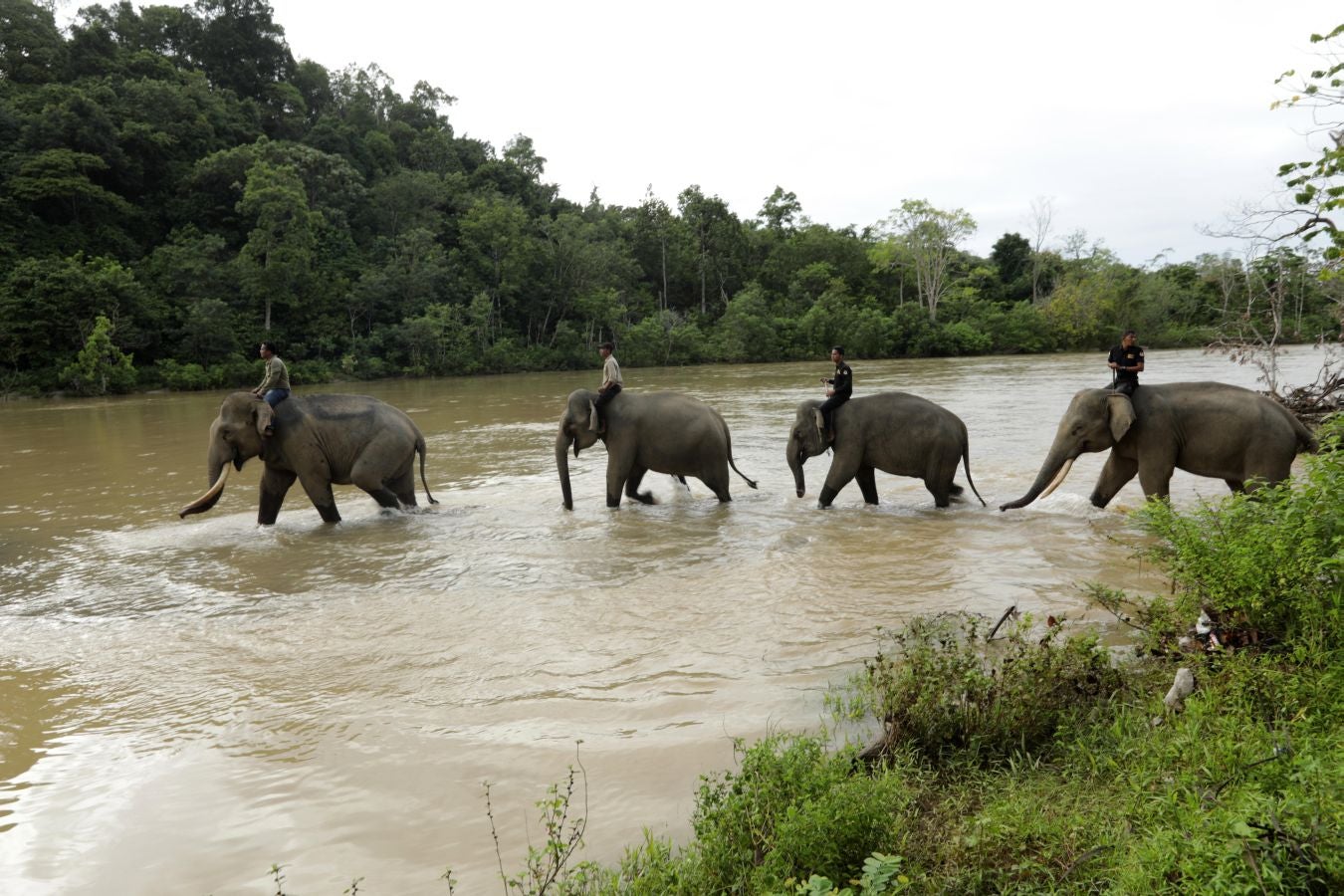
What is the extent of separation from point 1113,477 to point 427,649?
21.0 ft

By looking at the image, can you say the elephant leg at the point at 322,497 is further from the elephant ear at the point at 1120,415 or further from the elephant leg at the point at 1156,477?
the elephant leg at the point at 1156,477

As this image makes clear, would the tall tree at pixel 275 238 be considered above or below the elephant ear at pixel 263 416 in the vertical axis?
above

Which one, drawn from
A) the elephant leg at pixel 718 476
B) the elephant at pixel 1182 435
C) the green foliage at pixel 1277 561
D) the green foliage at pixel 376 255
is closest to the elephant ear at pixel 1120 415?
the elephant at pixel 1182 435

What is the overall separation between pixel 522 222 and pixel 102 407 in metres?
27.5

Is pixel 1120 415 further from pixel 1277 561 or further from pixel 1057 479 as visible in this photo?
pixel 1277 561

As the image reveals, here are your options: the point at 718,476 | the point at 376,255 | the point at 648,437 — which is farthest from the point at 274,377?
the point at 376,255

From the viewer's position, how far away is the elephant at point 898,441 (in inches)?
329

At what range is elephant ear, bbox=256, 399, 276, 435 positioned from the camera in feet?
26.6

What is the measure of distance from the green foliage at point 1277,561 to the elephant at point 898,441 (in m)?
4.32

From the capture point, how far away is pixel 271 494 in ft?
28.4

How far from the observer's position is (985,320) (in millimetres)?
56438

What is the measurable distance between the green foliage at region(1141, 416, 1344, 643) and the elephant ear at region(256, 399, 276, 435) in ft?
24.9

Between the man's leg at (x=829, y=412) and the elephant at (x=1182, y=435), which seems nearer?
the elephant at (x=1182, y=435)

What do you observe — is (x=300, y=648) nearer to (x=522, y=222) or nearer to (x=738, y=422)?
(x=738, y=422)
